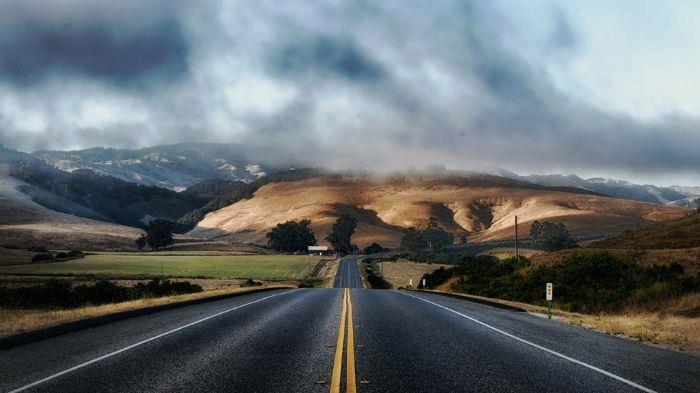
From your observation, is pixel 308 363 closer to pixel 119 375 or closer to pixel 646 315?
pixel 119 375

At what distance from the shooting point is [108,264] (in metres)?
121

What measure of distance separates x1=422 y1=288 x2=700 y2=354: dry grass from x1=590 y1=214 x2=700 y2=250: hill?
138 feet

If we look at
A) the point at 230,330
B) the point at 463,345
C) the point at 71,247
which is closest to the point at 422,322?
the point at 463,345

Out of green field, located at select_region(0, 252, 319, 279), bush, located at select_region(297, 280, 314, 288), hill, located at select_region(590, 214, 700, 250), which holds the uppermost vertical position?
hill, located at select_region(590, 214, 700, 250)

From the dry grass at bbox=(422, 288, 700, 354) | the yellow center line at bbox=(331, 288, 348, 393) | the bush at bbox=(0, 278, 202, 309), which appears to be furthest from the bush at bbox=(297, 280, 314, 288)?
the yellow center line at bbox=(331, 288, 348, 393)

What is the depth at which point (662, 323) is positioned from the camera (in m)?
18.7

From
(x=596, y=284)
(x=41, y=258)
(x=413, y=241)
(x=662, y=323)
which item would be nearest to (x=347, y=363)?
(x=662, y=323)

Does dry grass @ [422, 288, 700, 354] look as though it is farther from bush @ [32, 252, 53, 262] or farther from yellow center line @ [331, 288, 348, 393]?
bush @ [32, 252, 53, 262]

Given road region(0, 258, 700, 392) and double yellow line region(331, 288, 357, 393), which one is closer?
double yellow line region(331, 288, 357, 393)

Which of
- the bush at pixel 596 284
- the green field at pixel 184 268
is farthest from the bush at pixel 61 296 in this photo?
the green field at pixel 184 268

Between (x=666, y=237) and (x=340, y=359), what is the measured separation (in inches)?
2695

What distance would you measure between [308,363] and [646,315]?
54.6ft

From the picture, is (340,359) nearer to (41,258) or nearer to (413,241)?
(41,258)

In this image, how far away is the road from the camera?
8.88 m
